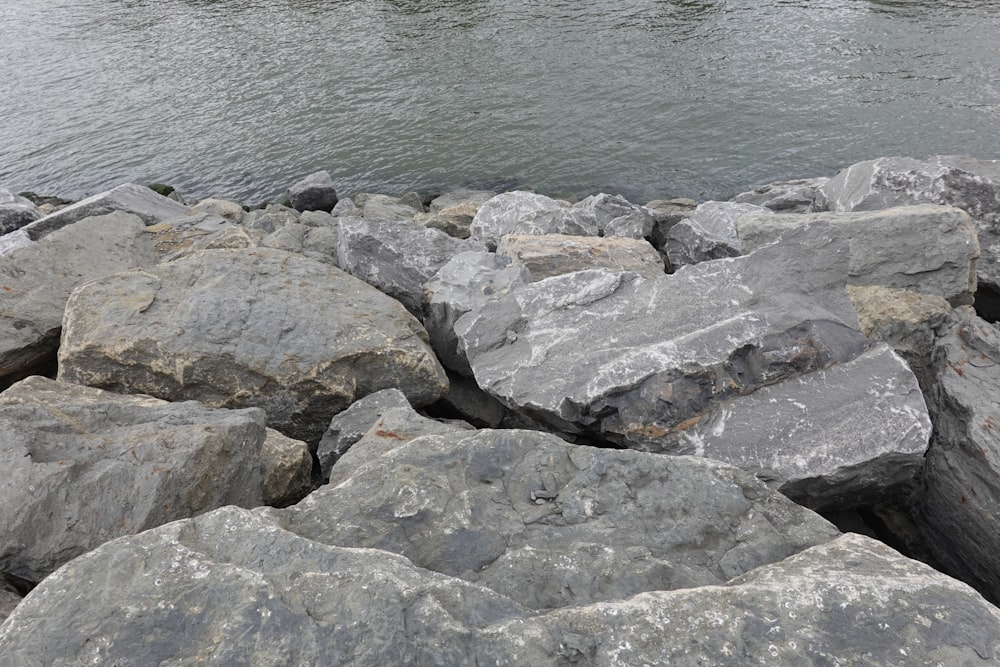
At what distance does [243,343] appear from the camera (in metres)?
6.50

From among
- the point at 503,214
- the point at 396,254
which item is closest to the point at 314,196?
the point at 503,214

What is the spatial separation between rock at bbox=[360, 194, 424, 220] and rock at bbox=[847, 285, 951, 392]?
8.34m

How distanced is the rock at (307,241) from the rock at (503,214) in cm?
233

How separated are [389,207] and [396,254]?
5.38m

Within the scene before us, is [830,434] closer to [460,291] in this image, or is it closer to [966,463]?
[966,463]

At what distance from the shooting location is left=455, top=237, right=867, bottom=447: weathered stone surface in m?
5.48

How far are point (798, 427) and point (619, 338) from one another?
5.35ft

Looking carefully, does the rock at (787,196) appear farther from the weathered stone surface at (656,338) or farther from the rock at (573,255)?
the weathered stone surface at (656,338)

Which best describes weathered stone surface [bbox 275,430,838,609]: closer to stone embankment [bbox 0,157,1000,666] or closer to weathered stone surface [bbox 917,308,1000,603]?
stone embankment [bbox 0,157,1000,666]

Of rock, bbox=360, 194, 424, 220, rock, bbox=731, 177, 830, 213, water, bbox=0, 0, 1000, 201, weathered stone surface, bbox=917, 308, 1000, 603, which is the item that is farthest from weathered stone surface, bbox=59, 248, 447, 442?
water, bbox=0, 0, 1000, 201

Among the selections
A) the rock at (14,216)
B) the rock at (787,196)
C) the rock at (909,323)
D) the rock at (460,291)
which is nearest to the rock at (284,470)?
the rock at (460,291)

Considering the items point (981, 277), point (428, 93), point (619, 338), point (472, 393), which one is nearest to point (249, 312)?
point (472, 393)

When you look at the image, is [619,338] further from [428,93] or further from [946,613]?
[428,93]

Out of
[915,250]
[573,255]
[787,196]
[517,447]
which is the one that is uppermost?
[517,447]
